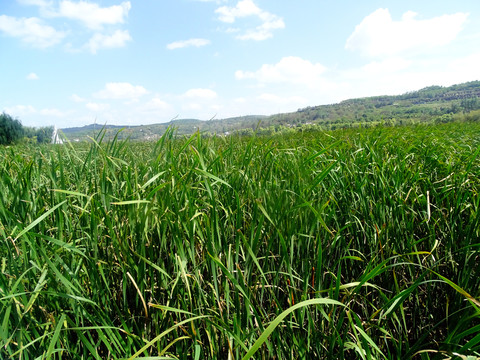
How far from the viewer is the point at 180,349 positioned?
96 centimetres

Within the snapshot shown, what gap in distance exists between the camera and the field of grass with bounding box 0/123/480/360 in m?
0.88

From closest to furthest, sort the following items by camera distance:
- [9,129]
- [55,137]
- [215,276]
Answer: [215,276] → [55,137] → [9,129]

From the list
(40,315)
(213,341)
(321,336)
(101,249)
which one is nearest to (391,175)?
(321,336)

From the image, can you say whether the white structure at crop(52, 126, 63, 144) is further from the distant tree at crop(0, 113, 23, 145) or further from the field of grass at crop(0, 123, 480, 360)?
the distant tree at crop(0, 113, 23, 145)

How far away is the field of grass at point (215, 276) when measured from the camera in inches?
34.8

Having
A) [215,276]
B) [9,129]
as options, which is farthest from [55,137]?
[9,129]

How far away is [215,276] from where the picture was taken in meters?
0.95

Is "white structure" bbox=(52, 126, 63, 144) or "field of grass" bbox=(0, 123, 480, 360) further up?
"white structure" bbox=(52, 126, 63, 144)

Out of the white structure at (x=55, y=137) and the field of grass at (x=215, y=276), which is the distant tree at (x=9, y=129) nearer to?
the white structure at (x=55, y=137)

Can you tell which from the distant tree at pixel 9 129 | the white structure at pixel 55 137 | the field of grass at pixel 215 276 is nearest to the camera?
the field of grass at pixel 215 276

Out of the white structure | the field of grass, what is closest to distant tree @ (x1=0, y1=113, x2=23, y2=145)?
the white structure

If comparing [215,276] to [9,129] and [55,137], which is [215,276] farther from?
[9,129]

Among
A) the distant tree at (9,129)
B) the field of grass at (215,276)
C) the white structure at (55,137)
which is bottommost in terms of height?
the field of grass at (215,276)

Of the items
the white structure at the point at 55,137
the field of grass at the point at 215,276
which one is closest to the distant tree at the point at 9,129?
the white structure at the point at 55,137
